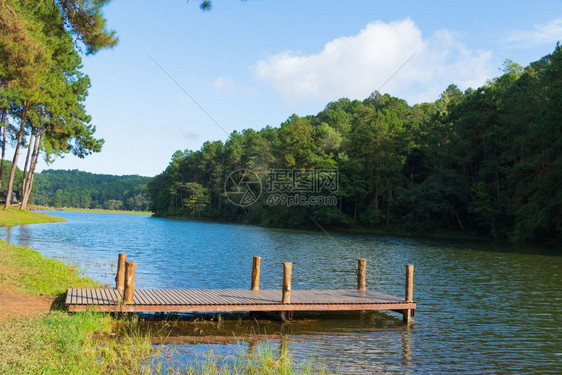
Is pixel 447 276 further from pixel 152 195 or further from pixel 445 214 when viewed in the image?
pixel 152 195

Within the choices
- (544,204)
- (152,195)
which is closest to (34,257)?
(544,204)

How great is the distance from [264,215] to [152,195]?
224ft

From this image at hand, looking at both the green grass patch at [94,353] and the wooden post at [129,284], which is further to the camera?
the wooden post at [129,284]

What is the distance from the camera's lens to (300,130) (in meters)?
70.9

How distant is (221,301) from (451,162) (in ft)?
162

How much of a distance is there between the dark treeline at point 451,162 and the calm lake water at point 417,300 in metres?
11.9

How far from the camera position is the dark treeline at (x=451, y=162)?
41094 millimetres

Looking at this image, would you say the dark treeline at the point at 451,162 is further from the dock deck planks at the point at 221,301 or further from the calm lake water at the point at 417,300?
the dock deck planks at the point at 221,301

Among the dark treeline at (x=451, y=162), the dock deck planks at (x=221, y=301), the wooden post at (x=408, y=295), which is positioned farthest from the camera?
the dark treeline at (x=451, y=162)

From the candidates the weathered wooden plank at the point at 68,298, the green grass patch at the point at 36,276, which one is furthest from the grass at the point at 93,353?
the green grass patch at the point at 36,276

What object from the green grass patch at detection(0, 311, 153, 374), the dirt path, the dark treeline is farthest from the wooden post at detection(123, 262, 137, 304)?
the dark treeline

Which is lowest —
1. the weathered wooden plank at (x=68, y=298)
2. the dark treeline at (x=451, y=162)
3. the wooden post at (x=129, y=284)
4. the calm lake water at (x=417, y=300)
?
the calm lake water at (x=417, y=300)

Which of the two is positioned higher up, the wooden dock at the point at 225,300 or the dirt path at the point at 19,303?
the wooden dock at the point at 225,300

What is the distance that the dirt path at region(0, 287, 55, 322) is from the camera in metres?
10.1
